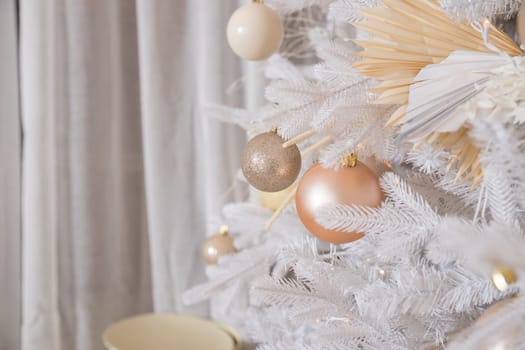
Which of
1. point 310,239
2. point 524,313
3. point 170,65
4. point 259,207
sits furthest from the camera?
point 170,65

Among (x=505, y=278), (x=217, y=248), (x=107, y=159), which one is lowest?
(x=217, y=248)

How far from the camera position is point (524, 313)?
310mm

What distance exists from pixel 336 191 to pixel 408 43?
0.16m

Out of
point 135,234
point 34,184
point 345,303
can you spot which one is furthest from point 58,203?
point 345,303

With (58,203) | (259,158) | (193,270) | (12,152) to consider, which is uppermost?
(259,158)

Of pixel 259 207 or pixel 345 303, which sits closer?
pixel 345 303

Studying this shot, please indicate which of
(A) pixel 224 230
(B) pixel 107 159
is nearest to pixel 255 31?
(A) pixel 224 230

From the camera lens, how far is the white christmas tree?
341 millimetres

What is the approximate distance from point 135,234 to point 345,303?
73cm

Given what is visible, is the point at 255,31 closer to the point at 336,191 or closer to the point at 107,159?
the point at 336,191

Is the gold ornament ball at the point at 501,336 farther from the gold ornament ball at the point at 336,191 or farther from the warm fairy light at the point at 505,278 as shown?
the gold ornament ball at the point at 336,191

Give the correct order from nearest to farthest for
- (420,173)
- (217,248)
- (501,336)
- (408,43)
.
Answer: (501,336), (408,43), (420,173), (217,248)

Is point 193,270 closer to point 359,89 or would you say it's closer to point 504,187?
point 359,89

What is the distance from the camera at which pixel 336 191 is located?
0.47 metres
